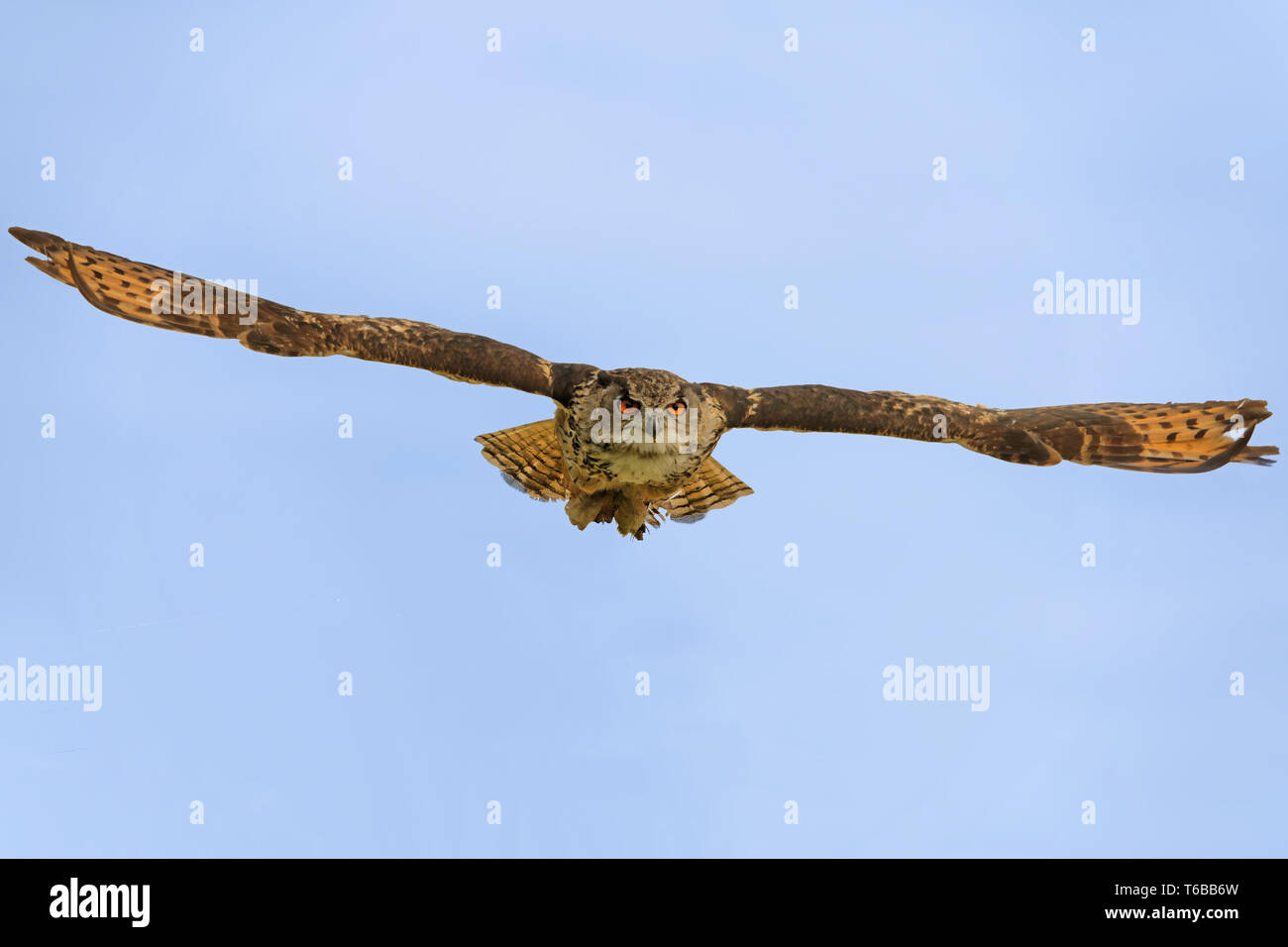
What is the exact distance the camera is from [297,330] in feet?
50.0

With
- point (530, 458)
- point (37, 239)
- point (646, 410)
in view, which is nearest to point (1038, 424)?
point (646, 410)

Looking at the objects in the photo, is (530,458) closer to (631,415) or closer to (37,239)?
(631,415)

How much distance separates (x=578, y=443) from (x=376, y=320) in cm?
241

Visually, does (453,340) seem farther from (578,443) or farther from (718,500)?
(718,500)

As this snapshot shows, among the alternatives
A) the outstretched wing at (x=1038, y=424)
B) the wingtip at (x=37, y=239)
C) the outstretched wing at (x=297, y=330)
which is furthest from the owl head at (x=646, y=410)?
the wingtip at (x=37, y=239)

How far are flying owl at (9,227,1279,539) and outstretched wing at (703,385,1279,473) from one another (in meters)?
0.02

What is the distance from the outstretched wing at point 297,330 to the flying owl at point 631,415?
0.01 meters

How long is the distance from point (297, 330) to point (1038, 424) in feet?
26.4

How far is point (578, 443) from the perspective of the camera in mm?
15281

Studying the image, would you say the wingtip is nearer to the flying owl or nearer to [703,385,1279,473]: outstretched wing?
the flying owl

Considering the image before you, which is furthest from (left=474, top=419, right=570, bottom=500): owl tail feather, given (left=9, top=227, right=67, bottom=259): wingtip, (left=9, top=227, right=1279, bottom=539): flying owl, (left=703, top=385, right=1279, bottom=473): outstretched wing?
(left=9, top=227, right=67, bottom=259): wingtip

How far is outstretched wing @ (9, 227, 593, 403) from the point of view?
15.0 metres

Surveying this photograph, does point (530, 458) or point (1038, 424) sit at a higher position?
point (1038, 424)
